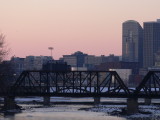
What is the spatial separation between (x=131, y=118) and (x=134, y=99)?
471 inches

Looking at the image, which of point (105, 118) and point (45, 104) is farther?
point (45, 104)

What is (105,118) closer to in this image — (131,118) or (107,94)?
(131,118)

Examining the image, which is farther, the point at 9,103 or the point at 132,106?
the point at 9,103

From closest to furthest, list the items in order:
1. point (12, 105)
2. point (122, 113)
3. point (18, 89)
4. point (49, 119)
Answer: point (49, 119), point (122, 113), point (12, 105), point (18, 89)

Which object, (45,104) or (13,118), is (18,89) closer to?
(45,104)

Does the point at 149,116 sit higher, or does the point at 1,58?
the point at 1,58

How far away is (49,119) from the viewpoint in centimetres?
8075

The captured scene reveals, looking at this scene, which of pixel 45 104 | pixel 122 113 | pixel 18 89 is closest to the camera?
pixel 122 113

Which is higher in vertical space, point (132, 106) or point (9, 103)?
point (9, 103)

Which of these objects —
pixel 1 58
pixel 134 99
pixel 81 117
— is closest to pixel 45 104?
pixel 1 58

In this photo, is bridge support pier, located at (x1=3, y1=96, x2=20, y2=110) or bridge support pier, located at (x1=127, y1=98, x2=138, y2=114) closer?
bridge support pier, located at (x1=127, y1=98, x2=138, y2=114)

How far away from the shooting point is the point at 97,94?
327 feet

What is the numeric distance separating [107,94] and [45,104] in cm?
2609

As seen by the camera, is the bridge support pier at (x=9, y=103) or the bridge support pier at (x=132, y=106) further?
the bridge support pier at (x=9, y=103)
